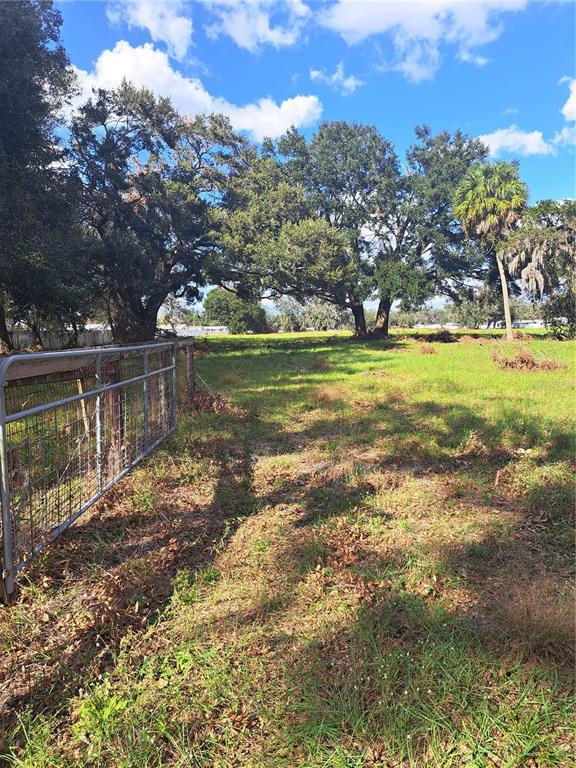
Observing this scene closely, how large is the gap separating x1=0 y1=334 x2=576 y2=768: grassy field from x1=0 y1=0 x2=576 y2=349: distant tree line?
10.7m

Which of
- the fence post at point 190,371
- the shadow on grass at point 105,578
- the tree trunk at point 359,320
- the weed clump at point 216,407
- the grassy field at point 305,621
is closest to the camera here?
the grassy field at point 305,621

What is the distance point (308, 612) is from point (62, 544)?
184 cm

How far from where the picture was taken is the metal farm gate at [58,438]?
2.44 meters

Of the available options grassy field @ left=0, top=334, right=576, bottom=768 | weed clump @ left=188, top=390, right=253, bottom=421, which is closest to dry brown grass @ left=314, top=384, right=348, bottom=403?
weed clump @ left=188, top=390, right=253, bottom=421

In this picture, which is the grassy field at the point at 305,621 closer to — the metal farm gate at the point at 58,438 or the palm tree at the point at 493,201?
the metal farm gate at the point at 58,438

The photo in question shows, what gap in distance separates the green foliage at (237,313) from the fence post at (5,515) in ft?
185

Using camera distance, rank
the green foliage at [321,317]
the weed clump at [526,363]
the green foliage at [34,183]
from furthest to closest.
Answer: the green foliage at [321,317], the weed clump at [526,363], the green foliage at [34,183]

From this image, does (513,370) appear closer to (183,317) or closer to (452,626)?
(452,626)

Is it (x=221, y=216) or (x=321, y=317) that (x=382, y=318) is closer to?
(x=221, y=216)

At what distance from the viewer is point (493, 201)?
23.2 metres

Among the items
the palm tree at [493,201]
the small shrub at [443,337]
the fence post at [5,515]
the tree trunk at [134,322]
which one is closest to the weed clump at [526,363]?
the fence post at [5,515]

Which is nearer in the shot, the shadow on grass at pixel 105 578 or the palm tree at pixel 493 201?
the shadow on grass at pixel 105 578

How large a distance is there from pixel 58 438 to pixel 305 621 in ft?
7.58

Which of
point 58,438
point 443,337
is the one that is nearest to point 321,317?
point 443,337
